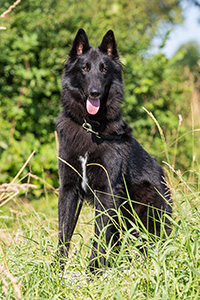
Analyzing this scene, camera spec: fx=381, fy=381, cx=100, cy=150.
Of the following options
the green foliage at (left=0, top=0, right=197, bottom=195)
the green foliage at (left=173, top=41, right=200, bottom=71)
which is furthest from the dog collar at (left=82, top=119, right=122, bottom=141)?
the green foliage at (left=173, top=41, right=200, bottom=71)

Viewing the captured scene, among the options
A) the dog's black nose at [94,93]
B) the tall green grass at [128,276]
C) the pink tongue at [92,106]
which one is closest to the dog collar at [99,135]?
the pink tongue at [92,106]

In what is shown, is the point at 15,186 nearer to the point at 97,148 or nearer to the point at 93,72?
the point at 97,148

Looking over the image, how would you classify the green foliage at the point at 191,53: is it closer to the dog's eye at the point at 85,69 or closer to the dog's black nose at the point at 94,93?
the dog's eye at the point at 85,69

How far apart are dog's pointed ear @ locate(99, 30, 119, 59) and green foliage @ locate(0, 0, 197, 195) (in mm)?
2254

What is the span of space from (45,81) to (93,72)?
2960mm

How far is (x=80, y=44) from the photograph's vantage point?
3.18 m

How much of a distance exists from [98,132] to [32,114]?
112 inches

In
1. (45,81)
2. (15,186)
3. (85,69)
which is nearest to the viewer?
(15,186)

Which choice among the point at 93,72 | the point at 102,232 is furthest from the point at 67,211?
the point at 93,72

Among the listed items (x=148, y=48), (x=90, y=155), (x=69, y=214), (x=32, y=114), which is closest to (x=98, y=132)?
(x=90, y=155)

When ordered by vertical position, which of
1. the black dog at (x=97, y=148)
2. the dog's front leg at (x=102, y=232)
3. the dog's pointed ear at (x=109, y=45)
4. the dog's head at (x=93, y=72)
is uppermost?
the dog's pointed ear at (x=109, y=45)

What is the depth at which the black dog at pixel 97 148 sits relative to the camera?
292 cm

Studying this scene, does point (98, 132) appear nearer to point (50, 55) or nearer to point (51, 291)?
point (51, 291)

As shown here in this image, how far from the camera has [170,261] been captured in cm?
204
